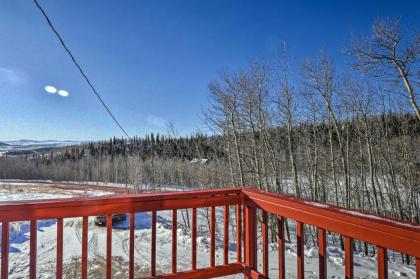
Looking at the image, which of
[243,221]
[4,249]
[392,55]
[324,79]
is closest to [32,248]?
[4,249]

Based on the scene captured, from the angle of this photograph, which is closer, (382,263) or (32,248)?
(382,263)

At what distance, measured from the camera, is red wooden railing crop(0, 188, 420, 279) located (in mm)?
1156

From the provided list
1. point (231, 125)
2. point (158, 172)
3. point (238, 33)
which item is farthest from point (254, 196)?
point (158, 172)

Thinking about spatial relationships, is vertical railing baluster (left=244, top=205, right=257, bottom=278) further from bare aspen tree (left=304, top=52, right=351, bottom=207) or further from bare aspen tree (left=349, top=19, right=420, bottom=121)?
bare aspen tree (left=304, top=52, right=351, bottom=207)

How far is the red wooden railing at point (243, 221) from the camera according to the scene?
116 cm

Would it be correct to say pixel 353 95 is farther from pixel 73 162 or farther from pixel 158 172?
pixel 73 162

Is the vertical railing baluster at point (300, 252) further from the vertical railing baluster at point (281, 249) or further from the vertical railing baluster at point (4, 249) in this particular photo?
the vertical railing baluster at point (4, 249)

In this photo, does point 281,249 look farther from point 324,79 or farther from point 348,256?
point 324,79

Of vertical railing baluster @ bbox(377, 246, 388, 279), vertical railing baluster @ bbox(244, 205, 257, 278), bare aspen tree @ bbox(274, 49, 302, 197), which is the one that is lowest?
vertical railing baluster @ bbox(244, 205, 257, 278)

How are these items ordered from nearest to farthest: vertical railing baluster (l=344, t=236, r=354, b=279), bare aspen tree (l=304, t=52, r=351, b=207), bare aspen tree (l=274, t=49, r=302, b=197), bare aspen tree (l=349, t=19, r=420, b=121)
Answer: vertical railing baluster (l=344, t=236, r=354, b=279) → bare aspen tree (l=349, t=19, r=420, b=121) → bare aspen tree (l=274, t=49, r=302, b=197) → bare aspen tree (l=304, t=52, r=351, b=207)

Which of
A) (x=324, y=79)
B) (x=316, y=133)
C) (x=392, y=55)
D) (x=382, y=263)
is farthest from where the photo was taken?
(x=316, y=133)

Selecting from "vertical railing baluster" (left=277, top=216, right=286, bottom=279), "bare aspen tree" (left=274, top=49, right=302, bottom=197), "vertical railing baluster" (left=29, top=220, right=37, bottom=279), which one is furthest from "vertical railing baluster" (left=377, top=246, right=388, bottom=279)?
"bare aspen tree" (left=274, top=49, right=302, bottom=197)

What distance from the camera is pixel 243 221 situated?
2324mm

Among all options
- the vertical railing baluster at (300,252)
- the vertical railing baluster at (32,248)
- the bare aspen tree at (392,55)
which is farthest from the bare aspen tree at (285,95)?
the vertical railing baluster at (32,248)
